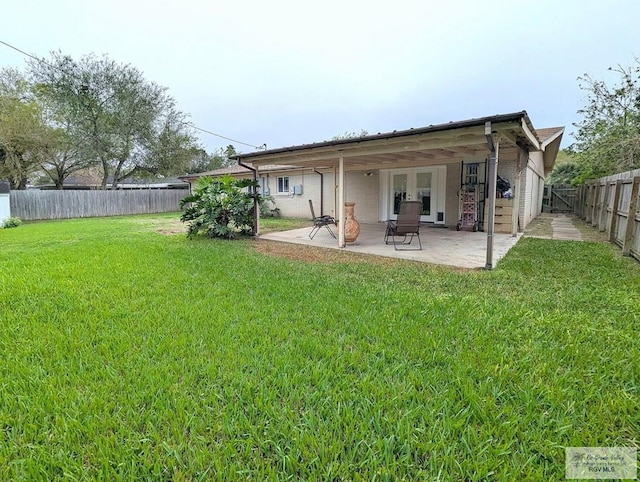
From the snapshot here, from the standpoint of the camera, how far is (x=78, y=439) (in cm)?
181

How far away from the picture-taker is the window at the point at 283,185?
16797 millimetres

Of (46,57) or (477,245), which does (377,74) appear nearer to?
(477,245)

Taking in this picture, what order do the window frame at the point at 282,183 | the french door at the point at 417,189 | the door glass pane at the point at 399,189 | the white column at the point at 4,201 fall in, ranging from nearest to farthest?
the french door at the point at 417,189, the door glass pane at the point at 399,189, the white column at the point at 4,201, the window frame at the point at 282,183

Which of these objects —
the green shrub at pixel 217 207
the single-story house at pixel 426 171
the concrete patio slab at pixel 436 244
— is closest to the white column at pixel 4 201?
the green shrub at pixel 217 207

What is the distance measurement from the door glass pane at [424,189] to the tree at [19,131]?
1844cm

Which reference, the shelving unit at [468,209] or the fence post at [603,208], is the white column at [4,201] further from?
the fence post at [603,208]

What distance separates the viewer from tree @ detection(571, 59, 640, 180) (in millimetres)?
13938

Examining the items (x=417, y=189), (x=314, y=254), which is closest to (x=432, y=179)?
(x=417, y=189)

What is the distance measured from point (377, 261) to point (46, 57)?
20.7m

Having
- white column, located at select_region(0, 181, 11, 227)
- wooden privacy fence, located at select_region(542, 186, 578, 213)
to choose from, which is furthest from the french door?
white column, located at select_region(0, 181, 11, 227)

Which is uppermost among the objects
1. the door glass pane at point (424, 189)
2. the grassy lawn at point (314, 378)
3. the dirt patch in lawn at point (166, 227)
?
the door glass pane at point (424, 189)

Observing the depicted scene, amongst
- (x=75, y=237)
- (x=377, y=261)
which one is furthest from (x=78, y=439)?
(x=75, y=237)

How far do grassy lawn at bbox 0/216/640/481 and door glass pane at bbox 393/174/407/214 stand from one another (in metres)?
8.34

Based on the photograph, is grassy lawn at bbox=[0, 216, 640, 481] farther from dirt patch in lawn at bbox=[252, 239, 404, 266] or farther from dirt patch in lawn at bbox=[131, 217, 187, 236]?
dirt patch in lawn at bbox=[131, 217, 187, 236]
